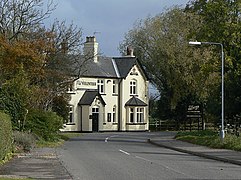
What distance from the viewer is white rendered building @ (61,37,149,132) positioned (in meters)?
71.2

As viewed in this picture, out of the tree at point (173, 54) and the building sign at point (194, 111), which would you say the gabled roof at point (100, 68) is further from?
the building sign at point (194, 111)

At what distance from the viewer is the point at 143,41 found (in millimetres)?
76938

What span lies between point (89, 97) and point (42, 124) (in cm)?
3046

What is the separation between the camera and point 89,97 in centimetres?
7150

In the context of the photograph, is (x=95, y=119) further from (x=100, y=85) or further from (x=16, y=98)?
(x=16, y=98)

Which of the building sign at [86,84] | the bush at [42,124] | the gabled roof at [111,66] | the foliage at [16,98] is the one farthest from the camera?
the gabled roof at [111,66]

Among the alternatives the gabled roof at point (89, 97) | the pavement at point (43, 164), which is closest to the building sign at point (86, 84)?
the gabled roof at point (89, 97)

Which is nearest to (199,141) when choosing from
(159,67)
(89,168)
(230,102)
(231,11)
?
(230,102)

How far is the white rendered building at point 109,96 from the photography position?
234 feet

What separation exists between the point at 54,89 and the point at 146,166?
2780 cm

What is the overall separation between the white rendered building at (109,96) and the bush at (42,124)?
87.7 ft

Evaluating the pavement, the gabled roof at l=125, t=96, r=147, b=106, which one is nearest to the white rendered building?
the gabled roof at l=125, t=96, r=147, b=106

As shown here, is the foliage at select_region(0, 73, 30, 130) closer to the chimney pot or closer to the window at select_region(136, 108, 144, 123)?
the chimney pot

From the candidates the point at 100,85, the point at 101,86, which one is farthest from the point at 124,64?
the point at 100,85
